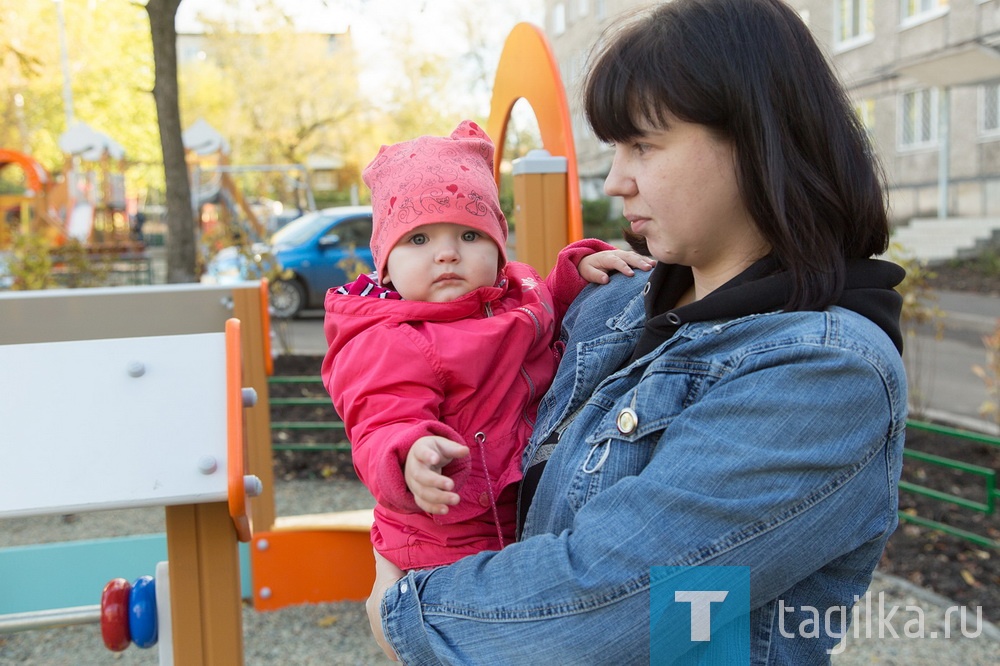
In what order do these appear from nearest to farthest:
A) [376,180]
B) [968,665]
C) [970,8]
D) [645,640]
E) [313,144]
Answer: [645,640], [376,180], [968,665], [970,8], [313,144]

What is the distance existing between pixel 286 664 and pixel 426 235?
249 cm

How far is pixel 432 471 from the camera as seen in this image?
1.25 metres

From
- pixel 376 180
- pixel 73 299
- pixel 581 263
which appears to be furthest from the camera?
pixel 73 299

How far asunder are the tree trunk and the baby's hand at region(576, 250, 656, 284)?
5111 millimetres

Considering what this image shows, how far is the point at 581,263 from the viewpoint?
5.83ft

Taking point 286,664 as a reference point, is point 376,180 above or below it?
above

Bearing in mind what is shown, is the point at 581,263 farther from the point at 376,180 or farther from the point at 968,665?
the point at 968,665

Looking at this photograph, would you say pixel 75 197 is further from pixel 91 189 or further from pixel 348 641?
pixel 348 641

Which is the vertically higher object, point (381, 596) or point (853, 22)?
point (853, 22)

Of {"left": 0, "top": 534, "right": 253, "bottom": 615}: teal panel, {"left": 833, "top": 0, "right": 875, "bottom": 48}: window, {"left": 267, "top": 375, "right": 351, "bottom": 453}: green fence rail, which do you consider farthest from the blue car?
{"left": 833, "top": 0, "right": 875, "bottom": 48}: window

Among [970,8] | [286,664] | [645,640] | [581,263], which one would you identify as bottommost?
[286,664]

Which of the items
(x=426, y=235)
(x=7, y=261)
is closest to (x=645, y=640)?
(x=426, y=235)

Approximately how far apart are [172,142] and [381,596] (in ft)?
18.8

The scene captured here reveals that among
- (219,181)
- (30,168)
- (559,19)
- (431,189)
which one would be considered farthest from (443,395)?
(559,19)
